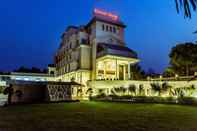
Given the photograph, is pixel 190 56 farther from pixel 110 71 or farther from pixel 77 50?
pixel 77 50

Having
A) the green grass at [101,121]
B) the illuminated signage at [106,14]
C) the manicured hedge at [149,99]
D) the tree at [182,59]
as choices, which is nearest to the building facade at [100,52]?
the illuminated signage at [106,14]

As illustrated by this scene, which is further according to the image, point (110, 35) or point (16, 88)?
point (110, 35)

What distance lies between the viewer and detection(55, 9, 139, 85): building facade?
104ft

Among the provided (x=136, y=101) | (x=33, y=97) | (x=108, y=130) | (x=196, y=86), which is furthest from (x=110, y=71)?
(x=108, y=130)

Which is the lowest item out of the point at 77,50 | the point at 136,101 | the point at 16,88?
the point at 136,101

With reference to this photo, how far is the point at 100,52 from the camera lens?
3102 cm

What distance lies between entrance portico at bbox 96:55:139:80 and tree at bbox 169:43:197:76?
208 inches

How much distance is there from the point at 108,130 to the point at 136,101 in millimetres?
18422

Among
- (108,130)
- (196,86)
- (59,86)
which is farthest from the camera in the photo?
(59,86)

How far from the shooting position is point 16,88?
2489 cm

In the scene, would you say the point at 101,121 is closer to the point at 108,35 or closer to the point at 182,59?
the point at 182,59

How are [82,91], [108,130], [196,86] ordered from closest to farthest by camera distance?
[108,130] < [196,86] < [82,91]

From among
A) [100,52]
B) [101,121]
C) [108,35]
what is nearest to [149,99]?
[100,52]

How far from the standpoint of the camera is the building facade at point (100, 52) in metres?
31.7
